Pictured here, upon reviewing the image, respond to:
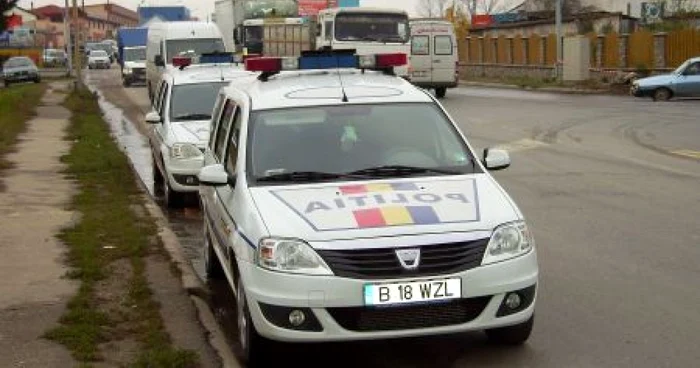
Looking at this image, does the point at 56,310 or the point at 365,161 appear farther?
the point at 56,310

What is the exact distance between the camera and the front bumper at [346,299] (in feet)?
17.3

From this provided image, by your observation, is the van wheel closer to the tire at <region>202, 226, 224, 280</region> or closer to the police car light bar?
the tire at <region>202, 226, 224, 280</region>

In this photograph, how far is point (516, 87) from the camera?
44.6m

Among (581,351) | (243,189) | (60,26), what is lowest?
(581,351)

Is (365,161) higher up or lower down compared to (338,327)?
higher up

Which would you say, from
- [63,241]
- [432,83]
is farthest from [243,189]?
[432,83]

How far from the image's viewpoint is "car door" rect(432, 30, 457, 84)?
35031 mm

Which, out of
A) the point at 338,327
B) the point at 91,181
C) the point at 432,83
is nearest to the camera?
the point at 338,327

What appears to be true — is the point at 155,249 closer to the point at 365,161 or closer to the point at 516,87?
the point at 365,161

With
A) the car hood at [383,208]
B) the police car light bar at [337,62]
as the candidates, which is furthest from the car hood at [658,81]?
the car hood at [383,208]

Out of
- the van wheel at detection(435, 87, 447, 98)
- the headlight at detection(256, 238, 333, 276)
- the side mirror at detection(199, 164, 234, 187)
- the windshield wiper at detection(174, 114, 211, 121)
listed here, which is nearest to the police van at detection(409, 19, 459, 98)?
the van wheel at detection(435, 87, 447, 98)

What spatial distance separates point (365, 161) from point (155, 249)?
338cm

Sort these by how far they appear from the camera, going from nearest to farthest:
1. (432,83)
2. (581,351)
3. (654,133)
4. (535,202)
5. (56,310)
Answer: (581,351) → (56,310) → (535,202) → (654,133) → (432,83)

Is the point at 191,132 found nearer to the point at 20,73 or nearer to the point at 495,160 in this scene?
the point at 495,160
